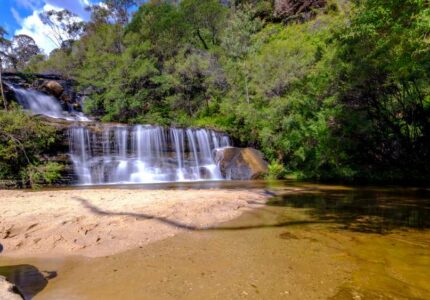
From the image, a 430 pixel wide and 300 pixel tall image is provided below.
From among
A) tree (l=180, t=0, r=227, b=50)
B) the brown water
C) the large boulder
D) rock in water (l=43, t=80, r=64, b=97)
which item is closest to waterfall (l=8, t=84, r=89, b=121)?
rock in water (l=43, t=80, r=64, b=97)

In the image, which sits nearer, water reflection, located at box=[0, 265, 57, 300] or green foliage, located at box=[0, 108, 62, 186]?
water reflection, located at box=[0, 265, 57, 300]

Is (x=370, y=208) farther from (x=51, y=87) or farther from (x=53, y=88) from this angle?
(x=51, y=87)

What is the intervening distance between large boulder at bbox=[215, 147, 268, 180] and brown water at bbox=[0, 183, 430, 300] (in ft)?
35.9

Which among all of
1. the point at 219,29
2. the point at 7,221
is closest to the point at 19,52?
the point at 219,29

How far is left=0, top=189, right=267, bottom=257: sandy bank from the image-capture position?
14.8ft

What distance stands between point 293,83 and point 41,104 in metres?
Answer: 19.0

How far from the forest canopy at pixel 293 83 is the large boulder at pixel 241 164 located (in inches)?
33.0

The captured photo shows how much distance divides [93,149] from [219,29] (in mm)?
26131

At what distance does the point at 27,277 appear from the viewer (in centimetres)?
342

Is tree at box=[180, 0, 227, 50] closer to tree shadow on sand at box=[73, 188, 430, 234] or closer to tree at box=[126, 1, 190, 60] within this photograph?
tree at box=[126, 1, 190, 60]

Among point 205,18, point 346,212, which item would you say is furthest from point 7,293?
point 205,18

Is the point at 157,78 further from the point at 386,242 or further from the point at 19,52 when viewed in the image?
the point at 19,52

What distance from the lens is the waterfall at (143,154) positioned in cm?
1653

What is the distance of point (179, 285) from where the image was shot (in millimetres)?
3178
